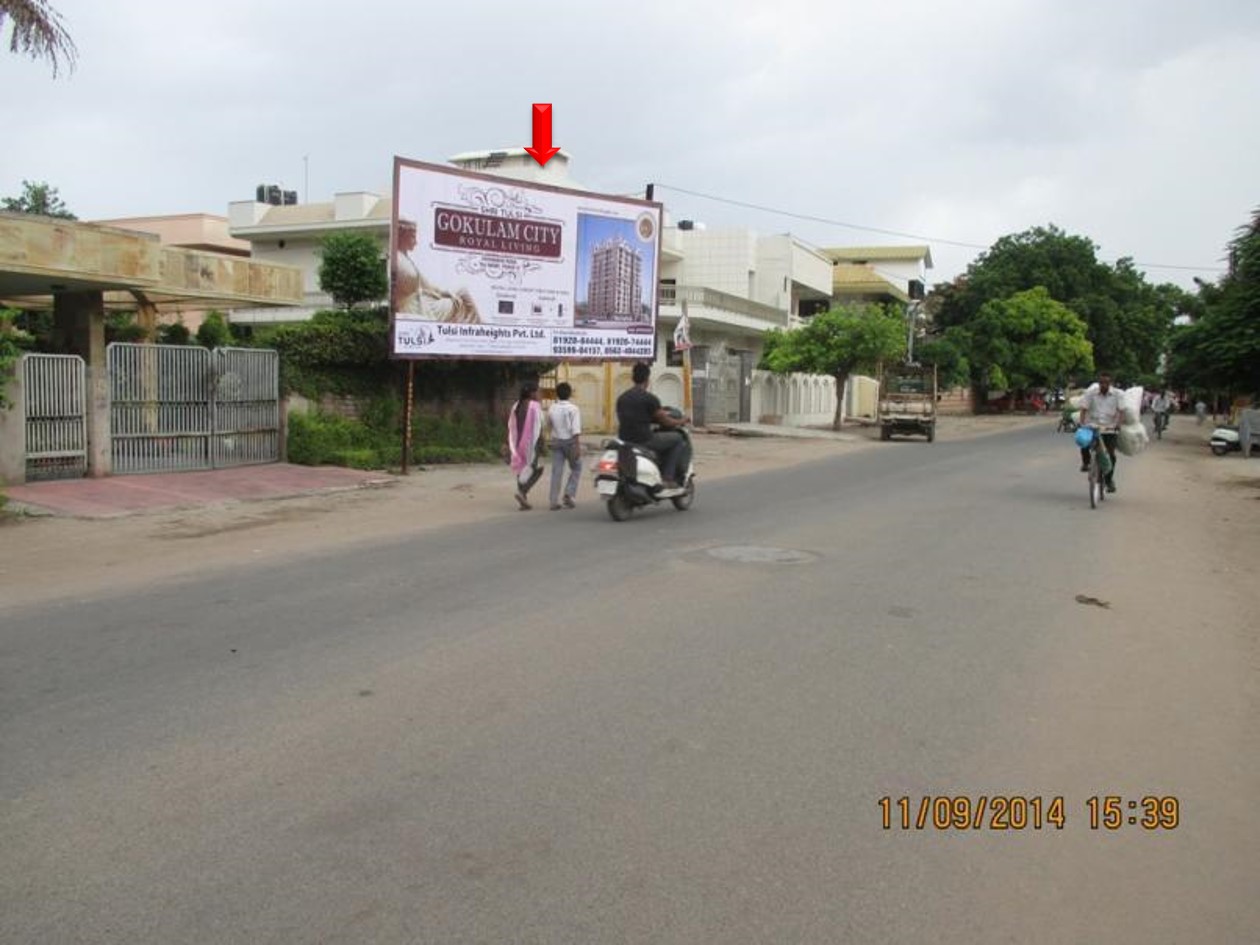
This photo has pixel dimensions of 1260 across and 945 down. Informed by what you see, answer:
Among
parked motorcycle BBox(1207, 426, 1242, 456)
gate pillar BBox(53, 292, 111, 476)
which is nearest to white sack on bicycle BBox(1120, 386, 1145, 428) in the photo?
gate pillar BBox(53, 292, 111, 476)

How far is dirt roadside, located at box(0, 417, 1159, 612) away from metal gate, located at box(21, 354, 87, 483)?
2.77 meters

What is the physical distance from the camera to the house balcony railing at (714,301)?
34.3 metres

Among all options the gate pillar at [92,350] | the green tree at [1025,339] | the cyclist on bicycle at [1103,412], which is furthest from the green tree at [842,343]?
the green tree at [1025,339]

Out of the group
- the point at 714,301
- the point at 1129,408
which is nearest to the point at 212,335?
the point at 714,301

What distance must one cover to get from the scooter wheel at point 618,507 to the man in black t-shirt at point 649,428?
0.71 metres

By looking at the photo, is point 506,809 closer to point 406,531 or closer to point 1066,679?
point 1066,679

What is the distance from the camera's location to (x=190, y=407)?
16.8 m

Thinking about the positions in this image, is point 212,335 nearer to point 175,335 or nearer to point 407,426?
point 175,335

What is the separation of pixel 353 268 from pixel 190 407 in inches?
181

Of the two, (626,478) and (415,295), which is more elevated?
(415,295)

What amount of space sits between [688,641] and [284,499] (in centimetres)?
997

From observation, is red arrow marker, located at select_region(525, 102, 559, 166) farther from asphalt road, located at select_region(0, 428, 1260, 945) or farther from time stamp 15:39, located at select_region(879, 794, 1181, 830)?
time stamp 15:39, located at select_region(879, 794, 1181, 830)

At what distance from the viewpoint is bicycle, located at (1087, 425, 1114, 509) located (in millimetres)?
14180

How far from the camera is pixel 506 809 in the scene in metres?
3.97
